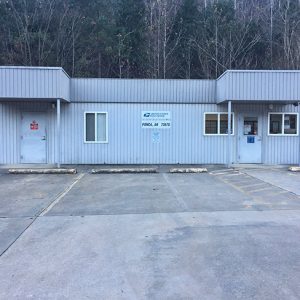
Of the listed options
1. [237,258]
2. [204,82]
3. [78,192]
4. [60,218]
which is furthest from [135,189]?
[204,82]

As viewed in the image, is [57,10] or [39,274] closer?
[39,274]

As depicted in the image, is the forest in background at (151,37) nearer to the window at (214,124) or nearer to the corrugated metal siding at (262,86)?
the window at (214,124)

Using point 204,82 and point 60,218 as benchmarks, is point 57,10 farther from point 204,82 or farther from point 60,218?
point 60,218

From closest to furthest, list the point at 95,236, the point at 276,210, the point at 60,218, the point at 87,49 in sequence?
the point at 95,236, the point at 60,218, the point at 276,210, the point at 87,49

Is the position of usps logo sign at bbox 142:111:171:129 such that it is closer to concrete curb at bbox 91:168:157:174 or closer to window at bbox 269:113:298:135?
concrete curb at bbox 91:168:157:174

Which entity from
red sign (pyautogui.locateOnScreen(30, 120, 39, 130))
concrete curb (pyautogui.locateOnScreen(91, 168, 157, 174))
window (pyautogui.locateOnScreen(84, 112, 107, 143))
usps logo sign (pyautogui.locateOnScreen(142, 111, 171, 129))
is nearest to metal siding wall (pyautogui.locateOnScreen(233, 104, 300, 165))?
usps logo sign (pyautogui.locateOnScreen(142, 111, 171, 129))

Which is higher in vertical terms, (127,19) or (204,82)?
(127,19)

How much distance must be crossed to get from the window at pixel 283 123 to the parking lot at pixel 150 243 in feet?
21.6

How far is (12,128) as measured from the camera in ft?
51.0

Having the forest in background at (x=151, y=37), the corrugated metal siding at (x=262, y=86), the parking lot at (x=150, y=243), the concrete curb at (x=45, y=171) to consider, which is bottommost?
the parking lot at (x=150, y=243)

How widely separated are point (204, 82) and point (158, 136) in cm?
314

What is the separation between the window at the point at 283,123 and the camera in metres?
16.1

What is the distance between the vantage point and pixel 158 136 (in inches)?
629

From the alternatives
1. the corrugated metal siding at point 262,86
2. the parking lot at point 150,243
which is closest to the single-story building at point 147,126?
the corrugated metal siding at point 262,86
